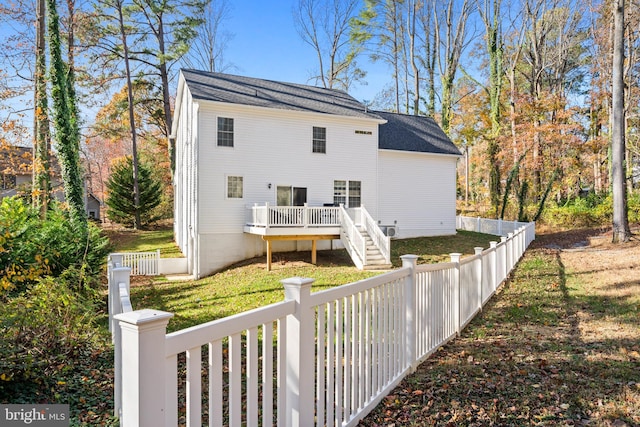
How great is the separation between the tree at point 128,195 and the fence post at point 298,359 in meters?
25.9

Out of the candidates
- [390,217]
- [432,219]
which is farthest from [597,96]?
[390,217]

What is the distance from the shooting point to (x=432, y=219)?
20.0 meters

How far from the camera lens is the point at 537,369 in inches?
160

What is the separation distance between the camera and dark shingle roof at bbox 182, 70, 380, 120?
49.6ft

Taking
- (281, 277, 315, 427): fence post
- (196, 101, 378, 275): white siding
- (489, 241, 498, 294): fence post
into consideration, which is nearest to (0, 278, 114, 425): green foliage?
(281, 277, 315, 427): fence post

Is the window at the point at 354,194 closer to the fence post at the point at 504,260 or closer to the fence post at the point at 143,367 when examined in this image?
the fence post at the point at 504,260

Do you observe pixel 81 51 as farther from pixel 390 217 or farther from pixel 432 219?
pixel 432 219

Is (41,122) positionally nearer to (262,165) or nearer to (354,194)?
(262,165)

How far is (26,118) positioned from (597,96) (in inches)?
1153

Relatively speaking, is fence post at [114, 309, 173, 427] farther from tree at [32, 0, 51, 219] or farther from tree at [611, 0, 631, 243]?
tree at [611, 0, 631, 243]

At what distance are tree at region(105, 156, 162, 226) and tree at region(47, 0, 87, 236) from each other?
35.7 feet

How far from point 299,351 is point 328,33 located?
31.5 metres

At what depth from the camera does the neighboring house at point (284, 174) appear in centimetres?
1414

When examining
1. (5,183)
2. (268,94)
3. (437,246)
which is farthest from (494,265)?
(5,183)
